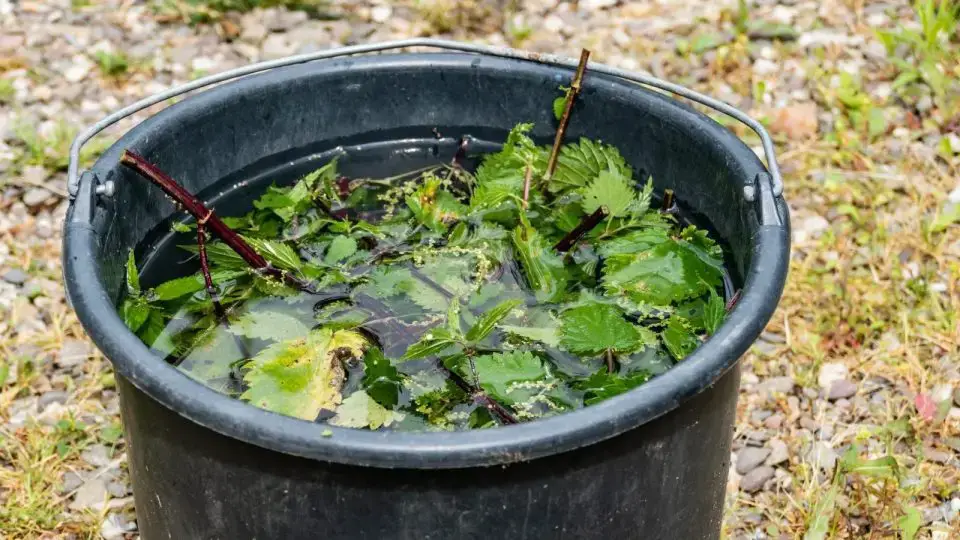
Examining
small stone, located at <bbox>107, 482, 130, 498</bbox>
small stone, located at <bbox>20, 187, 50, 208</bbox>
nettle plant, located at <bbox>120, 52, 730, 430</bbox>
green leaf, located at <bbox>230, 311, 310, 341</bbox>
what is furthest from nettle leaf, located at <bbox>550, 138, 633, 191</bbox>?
small stone, located at <bbox>20, 187, 50, 208</bbox>

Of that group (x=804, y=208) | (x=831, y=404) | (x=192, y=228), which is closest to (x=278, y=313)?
(x=192, y=228)

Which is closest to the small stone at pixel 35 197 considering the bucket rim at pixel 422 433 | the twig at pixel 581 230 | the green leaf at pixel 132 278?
the green leaf at pixel 132 278

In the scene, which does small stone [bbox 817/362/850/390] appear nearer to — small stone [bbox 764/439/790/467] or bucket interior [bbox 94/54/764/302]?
small stone [bbox 764/439/790/467]

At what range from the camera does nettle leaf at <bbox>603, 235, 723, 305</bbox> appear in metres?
2.04

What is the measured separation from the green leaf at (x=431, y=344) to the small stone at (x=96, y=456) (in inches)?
42.9

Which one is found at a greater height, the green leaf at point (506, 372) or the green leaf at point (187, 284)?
the green leaf at point (506, 372)

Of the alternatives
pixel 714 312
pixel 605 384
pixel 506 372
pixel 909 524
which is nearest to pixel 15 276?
pixel 506 372

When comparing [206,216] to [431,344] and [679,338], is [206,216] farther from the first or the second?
[679,338]

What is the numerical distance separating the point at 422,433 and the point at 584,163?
102cm

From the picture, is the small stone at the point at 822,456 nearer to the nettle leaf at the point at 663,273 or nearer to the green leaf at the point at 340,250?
the nettle leaf at the point at 663,273

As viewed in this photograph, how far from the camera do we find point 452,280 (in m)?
2.18

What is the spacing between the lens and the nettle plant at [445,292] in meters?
1.86

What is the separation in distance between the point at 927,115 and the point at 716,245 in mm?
2039

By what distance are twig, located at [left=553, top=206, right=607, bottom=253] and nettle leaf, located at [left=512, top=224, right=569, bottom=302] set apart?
0.02 m
